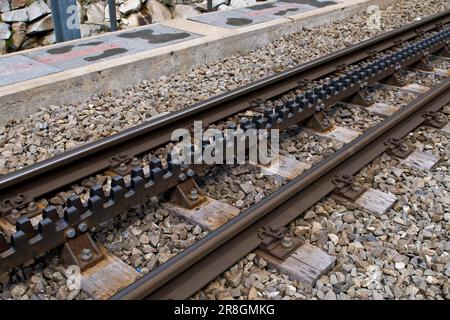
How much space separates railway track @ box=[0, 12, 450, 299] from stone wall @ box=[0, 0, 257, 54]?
22.7 feet

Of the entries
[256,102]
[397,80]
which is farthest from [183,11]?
[256,102]

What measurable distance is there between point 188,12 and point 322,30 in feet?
16.3

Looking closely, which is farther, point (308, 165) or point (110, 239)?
point (308, 165)

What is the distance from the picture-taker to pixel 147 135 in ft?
15.6

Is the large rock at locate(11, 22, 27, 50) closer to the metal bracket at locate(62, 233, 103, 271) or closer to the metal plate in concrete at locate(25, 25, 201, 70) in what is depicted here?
the metal plate in concrete at locate(25, 25, 201, 70)

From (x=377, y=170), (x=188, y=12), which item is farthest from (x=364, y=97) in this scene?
(x=188, y=12)

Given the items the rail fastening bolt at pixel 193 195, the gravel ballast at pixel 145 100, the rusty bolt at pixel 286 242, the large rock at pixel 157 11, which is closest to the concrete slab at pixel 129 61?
the gravel ballast at pixel 145 100

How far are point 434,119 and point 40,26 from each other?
→ 9.17 meters

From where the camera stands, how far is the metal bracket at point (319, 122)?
5134mm

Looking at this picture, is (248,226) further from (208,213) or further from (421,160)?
(421,160)

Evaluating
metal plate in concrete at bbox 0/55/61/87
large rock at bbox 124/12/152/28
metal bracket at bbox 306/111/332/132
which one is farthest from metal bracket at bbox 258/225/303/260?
large rock at bbox 124/12/152/28

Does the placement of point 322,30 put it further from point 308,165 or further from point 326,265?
point 326,265

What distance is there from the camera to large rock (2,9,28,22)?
11.4 m
